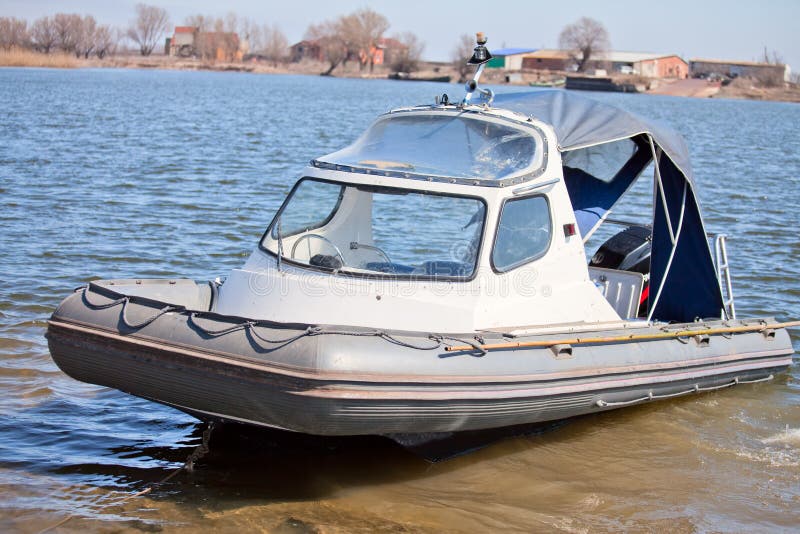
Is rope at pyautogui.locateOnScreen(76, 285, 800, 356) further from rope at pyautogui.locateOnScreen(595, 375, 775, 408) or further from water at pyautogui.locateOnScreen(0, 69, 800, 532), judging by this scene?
water at pyautogui.locateOnScreen(0, 69, 800, 532)

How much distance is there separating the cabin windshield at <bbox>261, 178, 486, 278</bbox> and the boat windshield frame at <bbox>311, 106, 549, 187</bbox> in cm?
12

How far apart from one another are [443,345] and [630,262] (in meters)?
3.90

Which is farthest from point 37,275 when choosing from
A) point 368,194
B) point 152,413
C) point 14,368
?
point 368,194

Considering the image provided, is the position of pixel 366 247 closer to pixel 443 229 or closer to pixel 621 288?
pixel 443 229

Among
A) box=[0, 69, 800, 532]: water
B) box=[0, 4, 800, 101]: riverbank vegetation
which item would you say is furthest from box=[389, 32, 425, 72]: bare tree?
box=[0, 69, 800, 532]: water

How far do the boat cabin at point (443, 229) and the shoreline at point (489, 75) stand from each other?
299 ft

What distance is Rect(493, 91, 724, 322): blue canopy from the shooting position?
27.1ft

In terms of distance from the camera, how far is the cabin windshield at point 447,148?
7.17 m

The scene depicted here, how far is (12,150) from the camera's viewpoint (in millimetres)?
21859

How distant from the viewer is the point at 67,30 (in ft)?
390

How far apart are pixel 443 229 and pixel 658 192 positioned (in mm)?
2385

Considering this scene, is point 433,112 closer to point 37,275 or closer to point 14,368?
point 14,368

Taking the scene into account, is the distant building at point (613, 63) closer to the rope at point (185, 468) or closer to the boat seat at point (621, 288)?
the boat seat at point (621, 288)

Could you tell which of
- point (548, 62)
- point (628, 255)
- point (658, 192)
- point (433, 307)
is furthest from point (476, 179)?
point (548, 62)
